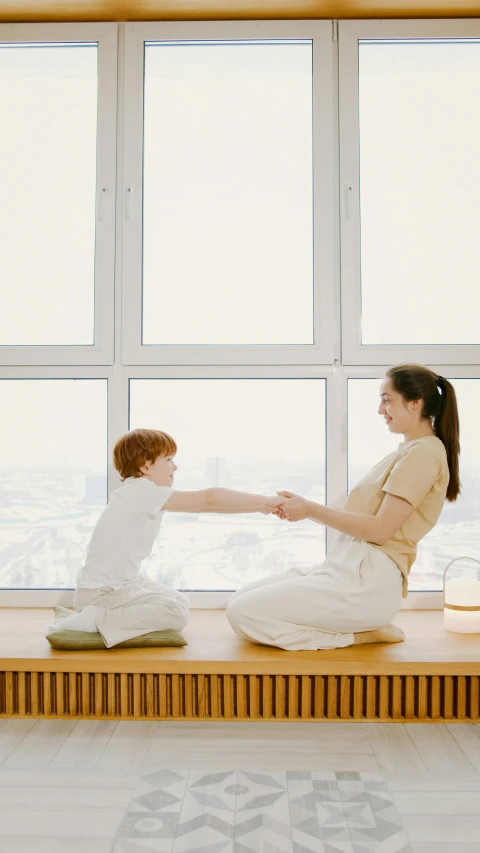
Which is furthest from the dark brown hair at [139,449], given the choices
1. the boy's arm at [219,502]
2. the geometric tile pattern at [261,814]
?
the geometric tile pattern at [261,814]

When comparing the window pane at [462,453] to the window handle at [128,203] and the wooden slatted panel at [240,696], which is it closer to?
the wooden slatted panel at [240,696]

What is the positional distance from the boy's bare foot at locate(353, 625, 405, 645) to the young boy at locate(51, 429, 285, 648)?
0.58 metres

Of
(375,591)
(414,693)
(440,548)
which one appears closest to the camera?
(414,693)

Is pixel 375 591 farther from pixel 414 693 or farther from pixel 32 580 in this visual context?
pixel 32 580

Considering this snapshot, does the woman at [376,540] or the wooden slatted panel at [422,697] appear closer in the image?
the wooden slatted panel at [422,697]

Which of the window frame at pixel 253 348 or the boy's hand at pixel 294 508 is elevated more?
the window frame at pixel 253 348

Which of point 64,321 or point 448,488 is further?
point 64,321

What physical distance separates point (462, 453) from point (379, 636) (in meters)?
0.94

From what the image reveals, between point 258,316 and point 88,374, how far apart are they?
0.74 m

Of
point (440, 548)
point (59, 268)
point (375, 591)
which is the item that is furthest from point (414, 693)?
point (59, 268)

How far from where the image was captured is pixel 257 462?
9.26 ft

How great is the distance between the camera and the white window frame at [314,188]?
9.12 feet

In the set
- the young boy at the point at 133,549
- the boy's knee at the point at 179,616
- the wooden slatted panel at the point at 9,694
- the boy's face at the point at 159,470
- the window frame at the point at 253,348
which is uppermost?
the window frame at the point at 253,348

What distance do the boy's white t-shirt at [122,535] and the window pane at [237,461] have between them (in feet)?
1.72
